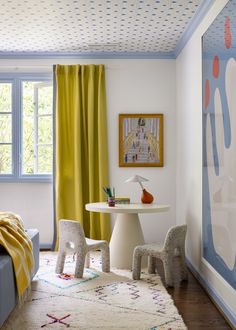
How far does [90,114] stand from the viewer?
5711 millimetres

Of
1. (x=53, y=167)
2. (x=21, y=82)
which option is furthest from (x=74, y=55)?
(x=53, y=167)

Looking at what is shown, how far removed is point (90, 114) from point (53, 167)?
0.77 meters

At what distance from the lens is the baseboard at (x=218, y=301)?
10.3 ft

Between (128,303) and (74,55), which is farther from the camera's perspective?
(74,55)

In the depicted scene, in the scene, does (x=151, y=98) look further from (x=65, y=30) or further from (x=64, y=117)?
(x=65, y=30)

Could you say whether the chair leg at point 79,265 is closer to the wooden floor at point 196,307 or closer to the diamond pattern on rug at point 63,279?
the diamond pattern on rug at point 63,279

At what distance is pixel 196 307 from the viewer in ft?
11.6

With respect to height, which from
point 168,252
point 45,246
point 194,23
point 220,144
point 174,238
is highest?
point 194,23

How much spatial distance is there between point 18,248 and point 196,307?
136 centimetres

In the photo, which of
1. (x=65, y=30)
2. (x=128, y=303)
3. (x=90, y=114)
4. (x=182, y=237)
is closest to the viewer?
(x=128, y=303)

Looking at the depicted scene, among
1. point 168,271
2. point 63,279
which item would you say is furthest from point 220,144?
point 63,279

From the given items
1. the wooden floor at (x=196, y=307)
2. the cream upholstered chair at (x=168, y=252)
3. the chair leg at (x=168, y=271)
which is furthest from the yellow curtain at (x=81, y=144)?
the wooden floor at (x=196, y=307)

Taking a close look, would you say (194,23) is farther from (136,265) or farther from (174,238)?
(136,265)

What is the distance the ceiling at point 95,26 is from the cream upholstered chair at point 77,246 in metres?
1.85
